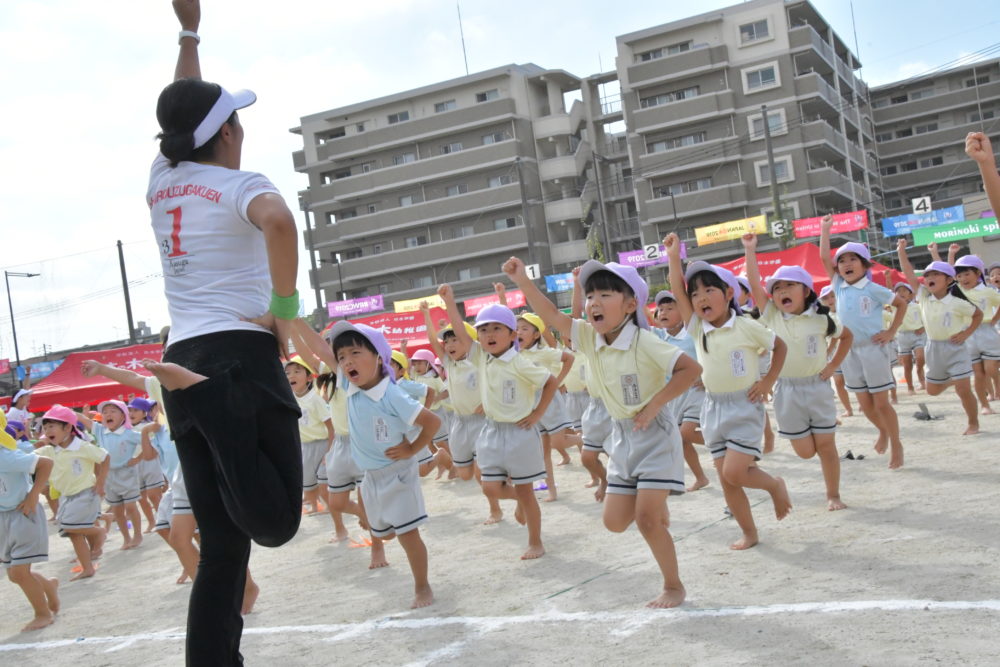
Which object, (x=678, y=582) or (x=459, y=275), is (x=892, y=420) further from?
(x=459, y=275)

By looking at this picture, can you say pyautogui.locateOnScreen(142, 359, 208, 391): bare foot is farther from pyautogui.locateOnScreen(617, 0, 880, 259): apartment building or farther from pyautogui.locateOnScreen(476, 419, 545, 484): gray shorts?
pyautogui.locateOnScreen(617, 0, 880, 259): apartment building

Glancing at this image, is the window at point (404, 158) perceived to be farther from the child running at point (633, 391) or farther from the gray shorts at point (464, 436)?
the child running at point (633, 391)

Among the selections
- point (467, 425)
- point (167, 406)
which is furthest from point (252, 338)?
point (467, 425)

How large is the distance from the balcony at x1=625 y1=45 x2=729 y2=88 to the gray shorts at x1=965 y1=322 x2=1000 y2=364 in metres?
43.0

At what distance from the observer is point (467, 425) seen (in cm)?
935

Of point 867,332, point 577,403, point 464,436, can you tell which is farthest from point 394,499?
point 577,403

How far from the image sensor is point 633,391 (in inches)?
202

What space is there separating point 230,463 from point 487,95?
55532mm

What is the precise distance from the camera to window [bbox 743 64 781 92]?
5056cm

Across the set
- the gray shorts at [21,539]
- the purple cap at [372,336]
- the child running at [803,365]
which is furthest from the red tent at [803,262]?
the gray shorts at [21,539]

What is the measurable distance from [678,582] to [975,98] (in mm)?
69630

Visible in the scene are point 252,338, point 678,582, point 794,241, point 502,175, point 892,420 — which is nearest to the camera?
point 252,338

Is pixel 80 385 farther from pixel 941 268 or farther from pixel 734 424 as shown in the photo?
pixel 734 424

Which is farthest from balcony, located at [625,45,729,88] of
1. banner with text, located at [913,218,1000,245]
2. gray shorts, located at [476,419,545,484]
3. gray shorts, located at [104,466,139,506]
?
gray shorts, located at [476,419,545,484]
